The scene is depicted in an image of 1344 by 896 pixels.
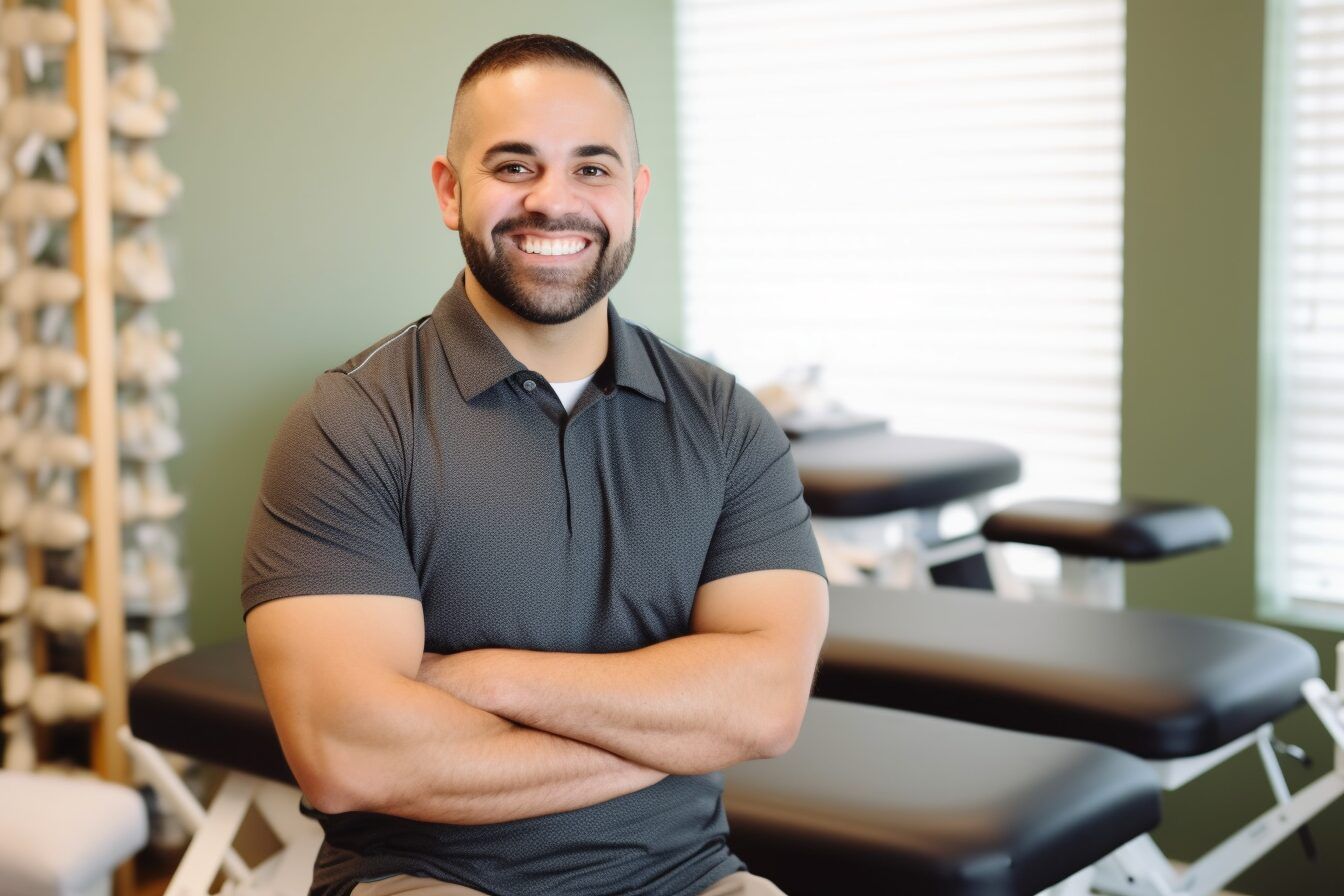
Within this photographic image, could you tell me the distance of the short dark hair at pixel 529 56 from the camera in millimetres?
1429

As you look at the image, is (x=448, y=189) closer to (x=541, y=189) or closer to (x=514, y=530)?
(x=541, y=189)

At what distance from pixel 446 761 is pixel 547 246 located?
1.60 feet

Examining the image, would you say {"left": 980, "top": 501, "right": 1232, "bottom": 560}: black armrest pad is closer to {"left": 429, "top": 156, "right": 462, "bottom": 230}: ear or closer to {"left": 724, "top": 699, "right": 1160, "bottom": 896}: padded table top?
{"left": 724, "top": 699, "right": 1160, "bottom": 896}: padded table top

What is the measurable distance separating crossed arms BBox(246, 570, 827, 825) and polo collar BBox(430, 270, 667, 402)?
0.77 feet

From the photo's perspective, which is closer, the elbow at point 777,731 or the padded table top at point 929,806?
the elbow at point 777,731

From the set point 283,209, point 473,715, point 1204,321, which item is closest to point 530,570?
point 473,715

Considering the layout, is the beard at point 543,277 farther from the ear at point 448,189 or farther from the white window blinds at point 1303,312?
the white window blinds at point 1303,312

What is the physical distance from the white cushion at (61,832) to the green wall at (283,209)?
1.13 metres

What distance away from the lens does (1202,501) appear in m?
3.02

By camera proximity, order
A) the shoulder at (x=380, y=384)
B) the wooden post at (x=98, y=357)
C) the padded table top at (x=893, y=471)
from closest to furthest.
→ the shoulder at (x=380, y=384) → the wooden post at (x=98, y=357) → the padded table top at (x=893, y=471)

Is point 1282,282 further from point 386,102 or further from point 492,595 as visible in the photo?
point 492,595

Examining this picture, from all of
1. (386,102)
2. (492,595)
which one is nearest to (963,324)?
(386,102)

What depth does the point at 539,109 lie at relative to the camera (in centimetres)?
142

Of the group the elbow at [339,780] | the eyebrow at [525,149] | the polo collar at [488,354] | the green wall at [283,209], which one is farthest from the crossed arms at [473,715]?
the green wall at [283,209]
